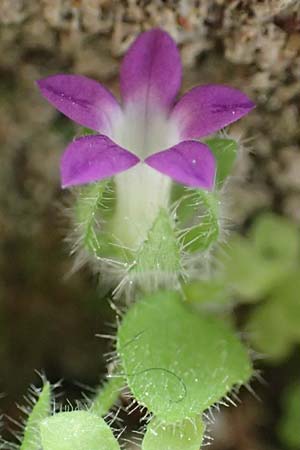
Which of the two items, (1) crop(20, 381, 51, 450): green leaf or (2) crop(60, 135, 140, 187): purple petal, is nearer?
(2) crop(60, 135, 140, 187): purple petal

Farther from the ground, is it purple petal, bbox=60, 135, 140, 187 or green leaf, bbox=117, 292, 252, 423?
purple petal, bbox=60, 135, 140, 187

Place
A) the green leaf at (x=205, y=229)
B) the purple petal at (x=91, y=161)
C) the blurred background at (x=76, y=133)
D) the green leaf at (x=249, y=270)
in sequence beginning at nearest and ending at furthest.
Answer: the purple petal at (x=91, y=161)
the green leaf at (x=205, y=229)
the blurred background at (x=76, y=133)
the green leaf at (x=249, y=270)

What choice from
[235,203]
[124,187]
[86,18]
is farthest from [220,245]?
[86,18]

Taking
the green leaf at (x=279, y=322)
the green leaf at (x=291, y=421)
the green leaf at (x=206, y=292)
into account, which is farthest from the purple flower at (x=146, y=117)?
the green leaf at (x=291, y=421)

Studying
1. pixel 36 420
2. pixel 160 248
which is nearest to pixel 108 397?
pixel 36 420

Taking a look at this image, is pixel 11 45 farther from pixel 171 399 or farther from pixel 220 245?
pixel 171 399

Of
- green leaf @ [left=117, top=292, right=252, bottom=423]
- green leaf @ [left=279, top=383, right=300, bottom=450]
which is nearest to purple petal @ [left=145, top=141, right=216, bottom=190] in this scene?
green leaf @ [left=117, top=292, right=252, bottom=423]

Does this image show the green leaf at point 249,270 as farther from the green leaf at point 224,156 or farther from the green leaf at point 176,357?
the green leaf at point 224,156

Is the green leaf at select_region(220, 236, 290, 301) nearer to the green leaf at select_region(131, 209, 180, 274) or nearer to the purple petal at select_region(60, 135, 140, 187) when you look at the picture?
the green leaf at select_region(131, 209, 180, 274)
